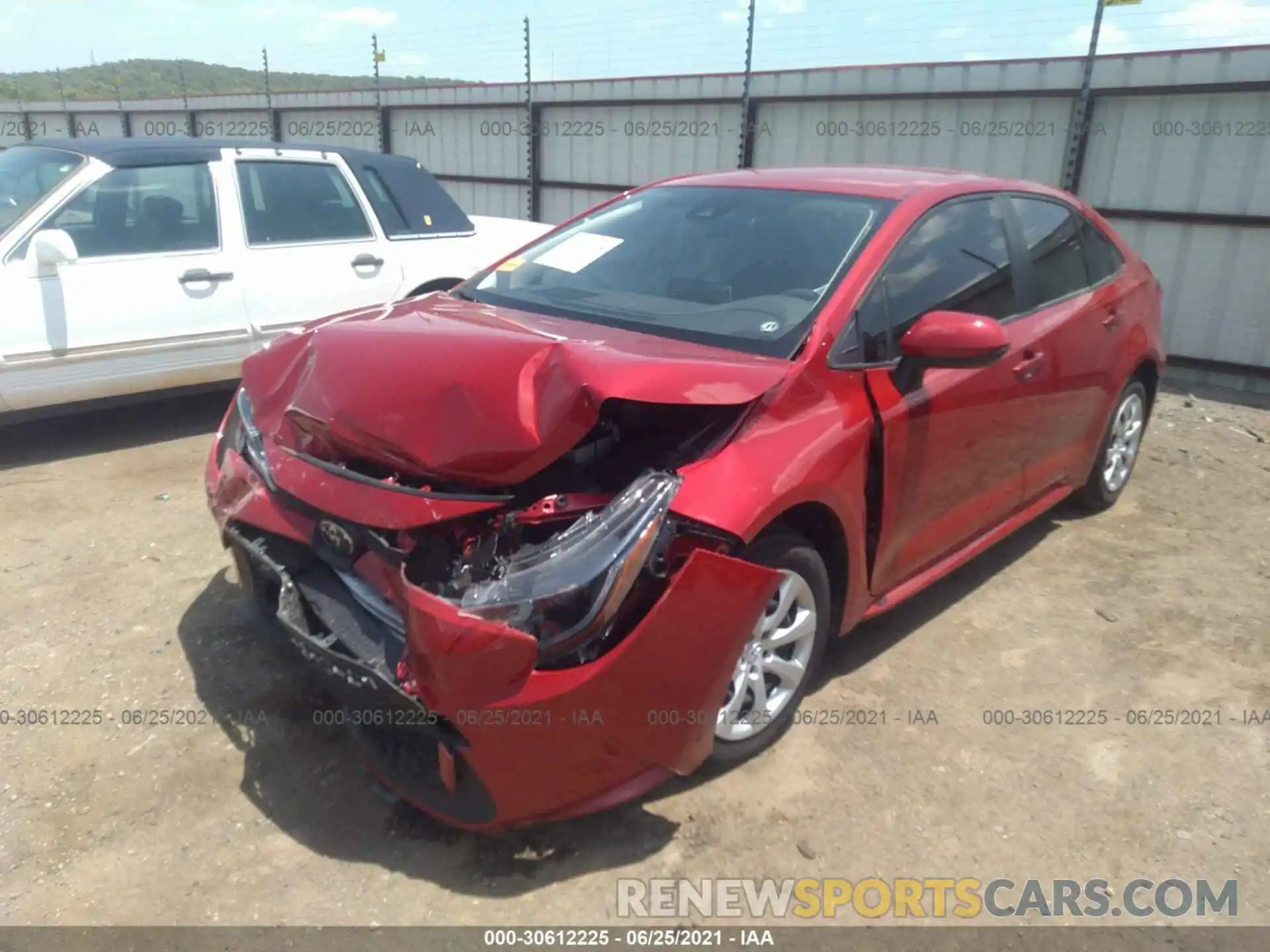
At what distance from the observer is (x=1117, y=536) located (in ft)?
15.5

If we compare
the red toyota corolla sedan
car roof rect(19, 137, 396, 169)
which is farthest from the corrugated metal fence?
car roof rect(19, 137, 396, 169)

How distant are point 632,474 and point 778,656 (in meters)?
0.78

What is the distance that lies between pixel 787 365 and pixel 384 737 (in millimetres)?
1510

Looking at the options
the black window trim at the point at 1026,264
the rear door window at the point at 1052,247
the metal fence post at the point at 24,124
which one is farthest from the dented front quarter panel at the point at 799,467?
the metal fence post at the point at 24,124

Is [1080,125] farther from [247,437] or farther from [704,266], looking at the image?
[247,437]

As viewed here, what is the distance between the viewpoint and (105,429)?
18.9ft

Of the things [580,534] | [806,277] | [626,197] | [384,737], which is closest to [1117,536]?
[806,277]

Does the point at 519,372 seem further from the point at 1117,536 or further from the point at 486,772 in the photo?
the point at 1117,536

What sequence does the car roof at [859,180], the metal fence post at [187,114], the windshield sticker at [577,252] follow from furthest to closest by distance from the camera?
the metal fence post at [187,114], the windshield sticker at [577,252], the car roof at [859,180]

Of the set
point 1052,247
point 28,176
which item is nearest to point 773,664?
point 1052,247

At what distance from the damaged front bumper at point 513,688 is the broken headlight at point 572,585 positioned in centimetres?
3

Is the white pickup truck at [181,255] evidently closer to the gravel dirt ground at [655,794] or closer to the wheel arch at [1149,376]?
the gravel dirt ground at [655,794]

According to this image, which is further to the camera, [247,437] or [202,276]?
[202,276]

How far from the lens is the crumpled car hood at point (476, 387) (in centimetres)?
236
